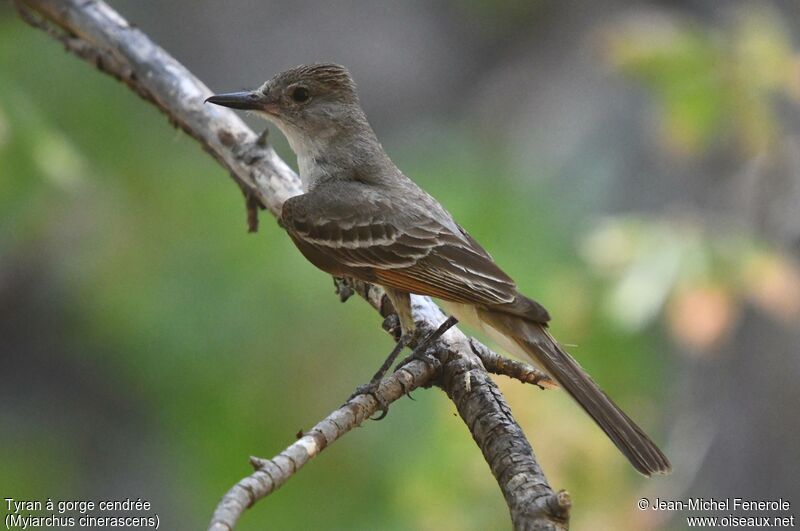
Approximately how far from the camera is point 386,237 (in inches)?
182

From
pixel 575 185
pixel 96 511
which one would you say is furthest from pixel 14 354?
pixel 575 185

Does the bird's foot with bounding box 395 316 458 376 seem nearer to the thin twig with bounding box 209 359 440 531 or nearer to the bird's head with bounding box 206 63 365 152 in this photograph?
the thin twig with bounding box 209 359 440 531

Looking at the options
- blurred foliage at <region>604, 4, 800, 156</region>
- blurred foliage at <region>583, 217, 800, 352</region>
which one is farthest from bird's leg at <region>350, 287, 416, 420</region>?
blurred foliage at <region>604, 4, 800, 156</region>

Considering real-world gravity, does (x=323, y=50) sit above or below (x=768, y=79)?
above

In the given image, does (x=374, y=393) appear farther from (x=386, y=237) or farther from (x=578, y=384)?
(x=386, y=237)

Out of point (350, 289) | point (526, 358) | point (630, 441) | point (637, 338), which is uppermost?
point (637, 338)

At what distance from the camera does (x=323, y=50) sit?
9.73 m

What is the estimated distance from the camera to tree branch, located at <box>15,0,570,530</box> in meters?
2.96

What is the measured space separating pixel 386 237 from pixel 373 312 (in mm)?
1961

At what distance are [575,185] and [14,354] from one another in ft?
16.8

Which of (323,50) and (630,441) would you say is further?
(323,50)

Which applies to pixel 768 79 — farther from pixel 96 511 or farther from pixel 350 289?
pixel 96 511

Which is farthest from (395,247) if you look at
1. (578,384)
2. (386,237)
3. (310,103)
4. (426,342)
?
(578,384)

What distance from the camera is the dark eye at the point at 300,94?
5.11 metres
